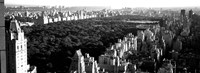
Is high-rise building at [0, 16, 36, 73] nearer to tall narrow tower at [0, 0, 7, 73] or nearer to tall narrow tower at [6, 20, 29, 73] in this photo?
tall narrow tower at [6, 20, 29, 73]

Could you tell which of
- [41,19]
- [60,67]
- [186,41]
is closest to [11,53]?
[60,67]

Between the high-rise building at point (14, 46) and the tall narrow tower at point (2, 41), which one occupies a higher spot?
the tall narrow tower at point (2, 41)

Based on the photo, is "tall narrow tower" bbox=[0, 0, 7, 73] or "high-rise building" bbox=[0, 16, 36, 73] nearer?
"tall narrow tower" bbox=[0, 0, 7, 73]

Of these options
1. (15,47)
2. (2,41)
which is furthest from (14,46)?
(2,41)

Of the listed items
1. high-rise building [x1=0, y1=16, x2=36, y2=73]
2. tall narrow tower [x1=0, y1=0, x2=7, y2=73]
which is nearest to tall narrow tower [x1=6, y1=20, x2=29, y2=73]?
high-rise building [x1=0, y1=16, x2=36, y2=73]

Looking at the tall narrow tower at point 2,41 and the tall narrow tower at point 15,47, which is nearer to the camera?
A: the tall narrow tower at point 2,41

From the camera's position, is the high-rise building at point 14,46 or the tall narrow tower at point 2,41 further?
the high-rise building at point 14,46

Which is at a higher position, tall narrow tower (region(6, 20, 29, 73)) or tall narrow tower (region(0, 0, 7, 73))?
tall narrow tower (region(0, 0, 7, 73))

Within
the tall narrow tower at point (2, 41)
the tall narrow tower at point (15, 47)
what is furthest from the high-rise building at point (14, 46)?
the tall narrow tower at point (2, 41)

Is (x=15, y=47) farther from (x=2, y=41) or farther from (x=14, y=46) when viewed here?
(x=2, y=41)

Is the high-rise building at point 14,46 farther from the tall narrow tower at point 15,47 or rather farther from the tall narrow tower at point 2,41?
the tall narrow tower at point 2,41

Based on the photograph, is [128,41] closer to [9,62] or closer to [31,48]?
[31,48]
